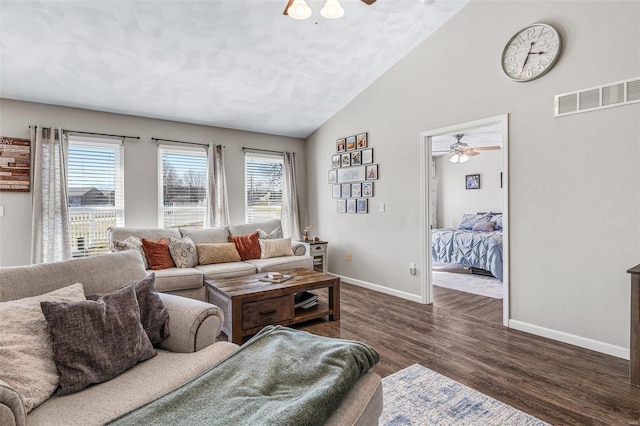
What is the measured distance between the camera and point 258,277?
340cm

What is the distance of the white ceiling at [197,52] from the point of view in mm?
2842

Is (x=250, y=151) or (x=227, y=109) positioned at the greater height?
(x=227, y=109)

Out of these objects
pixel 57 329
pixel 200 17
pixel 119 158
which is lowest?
pixel 57 329

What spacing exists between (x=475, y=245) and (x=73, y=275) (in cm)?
529

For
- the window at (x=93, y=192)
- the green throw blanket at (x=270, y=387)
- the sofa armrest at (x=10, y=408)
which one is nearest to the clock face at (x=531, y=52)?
the green throw blanket at (x=270, y=387)

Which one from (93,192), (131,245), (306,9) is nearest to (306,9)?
(306,9)

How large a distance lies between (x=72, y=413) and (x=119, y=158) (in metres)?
3.93

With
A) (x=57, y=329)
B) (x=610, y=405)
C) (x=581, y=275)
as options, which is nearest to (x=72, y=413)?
(x=57, y=329)

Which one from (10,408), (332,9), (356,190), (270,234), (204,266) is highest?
(332,9)

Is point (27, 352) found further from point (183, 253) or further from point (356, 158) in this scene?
point (356, 158)

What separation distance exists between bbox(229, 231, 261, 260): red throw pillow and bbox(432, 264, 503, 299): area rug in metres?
2.74

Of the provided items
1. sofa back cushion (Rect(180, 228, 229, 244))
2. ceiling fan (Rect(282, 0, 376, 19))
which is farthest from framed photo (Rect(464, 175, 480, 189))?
ceiling fan (Rect(282, 0, 376, 19))

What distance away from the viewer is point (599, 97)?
8.55 ft

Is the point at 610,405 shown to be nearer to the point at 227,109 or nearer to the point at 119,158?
the point at 227,109
